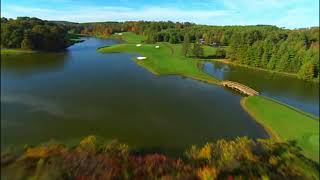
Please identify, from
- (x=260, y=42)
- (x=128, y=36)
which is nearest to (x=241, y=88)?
(x=260, y=42)

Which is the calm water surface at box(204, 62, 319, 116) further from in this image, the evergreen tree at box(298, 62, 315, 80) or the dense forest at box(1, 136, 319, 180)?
the dense forest at box(1, 136, 319, 180)

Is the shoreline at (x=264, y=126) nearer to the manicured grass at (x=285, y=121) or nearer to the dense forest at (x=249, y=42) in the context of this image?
the manicured grass at (x=285, y=121)

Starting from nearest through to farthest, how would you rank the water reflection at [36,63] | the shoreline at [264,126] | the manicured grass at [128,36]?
the water reflection at [36,63] → the shoreline at [264,126] → the manicured grass at [128,36]

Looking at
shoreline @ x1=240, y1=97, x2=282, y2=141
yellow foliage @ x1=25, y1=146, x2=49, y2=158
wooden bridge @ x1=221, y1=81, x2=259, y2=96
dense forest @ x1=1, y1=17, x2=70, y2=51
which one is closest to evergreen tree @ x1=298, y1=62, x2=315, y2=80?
shoreline @ x1=240, y1=97, x2=282, y2=141

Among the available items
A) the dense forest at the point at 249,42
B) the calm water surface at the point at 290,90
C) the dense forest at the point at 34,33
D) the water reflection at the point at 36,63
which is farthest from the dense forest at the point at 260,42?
the dense forest at the point at 34,33

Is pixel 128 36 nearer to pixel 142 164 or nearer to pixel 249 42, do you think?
pixel 249 42
